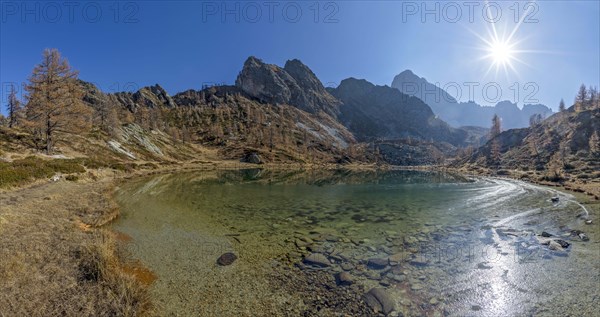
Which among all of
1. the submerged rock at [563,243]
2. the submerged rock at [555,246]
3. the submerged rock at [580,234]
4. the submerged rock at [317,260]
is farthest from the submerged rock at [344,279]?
the submerged rock at [580,234]

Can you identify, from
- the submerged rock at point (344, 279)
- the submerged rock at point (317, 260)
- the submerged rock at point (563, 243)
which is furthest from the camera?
the submerged rock at point (563, 243)

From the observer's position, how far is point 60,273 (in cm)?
884

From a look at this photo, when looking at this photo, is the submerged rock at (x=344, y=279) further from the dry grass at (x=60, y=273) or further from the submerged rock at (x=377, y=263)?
the dry grass at (x=60, y=273)

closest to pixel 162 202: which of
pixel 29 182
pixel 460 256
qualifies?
pixel 29 182

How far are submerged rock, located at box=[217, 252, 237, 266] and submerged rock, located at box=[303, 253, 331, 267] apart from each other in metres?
3.46

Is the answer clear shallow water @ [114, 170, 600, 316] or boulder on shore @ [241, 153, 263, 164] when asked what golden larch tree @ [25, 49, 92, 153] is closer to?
clear shallow water @ [114, 170, 600, 316]

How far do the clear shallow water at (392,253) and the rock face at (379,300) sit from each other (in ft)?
1.10

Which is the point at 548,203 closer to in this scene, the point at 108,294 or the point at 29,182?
the point at 108,294

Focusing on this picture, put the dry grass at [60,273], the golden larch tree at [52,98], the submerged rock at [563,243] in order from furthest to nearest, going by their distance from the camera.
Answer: the golden larch tree at [52,98]
the submerged rock at [563,243]
the dry grass at [60,273]

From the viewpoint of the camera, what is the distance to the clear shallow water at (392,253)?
32.2 feet

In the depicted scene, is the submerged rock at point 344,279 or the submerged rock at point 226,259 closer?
the submerged rock at point 344,279

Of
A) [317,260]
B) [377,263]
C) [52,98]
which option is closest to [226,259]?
[317,260]

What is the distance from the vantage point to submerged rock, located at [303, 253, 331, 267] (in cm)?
1269

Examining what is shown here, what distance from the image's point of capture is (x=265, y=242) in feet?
51.4
